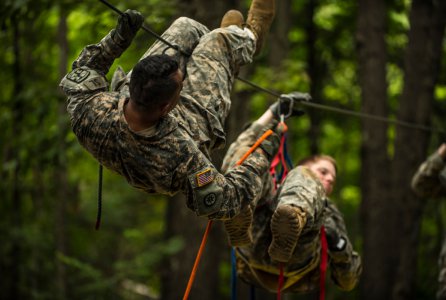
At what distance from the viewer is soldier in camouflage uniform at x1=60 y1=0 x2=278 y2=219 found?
3145 mm

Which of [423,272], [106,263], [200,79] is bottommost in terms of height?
[106,263]

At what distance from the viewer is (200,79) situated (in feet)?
12.4

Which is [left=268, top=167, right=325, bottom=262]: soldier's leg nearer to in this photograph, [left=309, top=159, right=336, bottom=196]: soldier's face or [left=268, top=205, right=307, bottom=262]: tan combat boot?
[left=268, top=205, right=307, bottom=262]: tan combat boot

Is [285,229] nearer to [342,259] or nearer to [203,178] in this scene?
[203,178]

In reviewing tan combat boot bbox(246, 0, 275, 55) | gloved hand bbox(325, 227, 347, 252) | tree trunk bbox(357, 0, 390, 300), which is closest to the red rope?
gloved hand bbox(325, 227, 347, 252)

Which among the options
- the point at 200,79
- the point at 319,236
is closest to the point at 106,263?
the point at 319,236

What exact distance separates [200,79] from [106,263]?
933cm

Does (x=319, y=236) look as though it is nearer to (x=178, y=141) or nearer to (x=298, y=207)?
(x=298, y=207)

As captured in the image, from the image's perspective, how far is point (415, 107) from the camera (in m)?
8.03

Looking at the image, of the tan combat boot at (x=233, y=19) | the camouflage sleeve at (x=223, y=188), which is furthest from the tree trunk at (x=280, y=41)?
the camouflage sleeve at (x=223, y=188)

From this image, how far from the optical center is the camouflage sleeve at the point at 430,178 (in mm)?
5910

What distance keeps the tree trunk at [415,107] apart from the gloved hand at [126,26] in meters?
5.19

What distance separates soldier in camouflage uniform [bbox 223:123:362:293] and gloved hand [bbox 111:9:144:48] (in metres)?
1.15

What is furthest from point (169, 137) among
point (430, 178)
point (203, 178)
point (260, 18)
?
point (430, 178)
